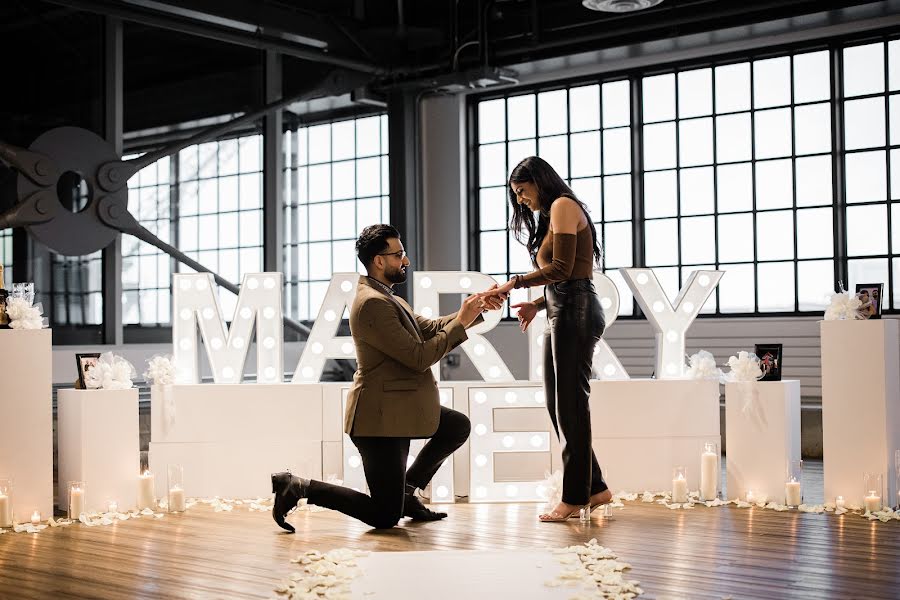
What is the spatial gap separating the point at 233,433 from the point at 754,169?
5.53 m

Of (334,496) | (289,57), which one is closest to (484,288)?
(334,496)

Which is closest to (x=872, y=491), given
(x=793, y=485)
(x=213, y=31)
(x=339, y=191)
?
(x=793, y=485)

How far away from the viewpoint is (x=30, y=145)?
22.6 ft

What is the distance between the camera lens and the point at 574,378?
446 cm

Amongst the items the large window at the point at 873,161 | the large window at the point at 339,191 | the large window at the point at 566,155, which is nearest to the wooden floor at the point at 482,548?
the large window at the point at 873,161

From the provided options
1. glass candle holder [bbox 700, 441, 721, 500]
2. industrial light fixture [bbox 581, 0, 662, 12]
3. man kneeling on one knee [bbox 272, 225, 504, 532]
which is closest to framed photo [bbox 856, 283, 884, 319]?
glass candle holder [bbox 700, 441, 721, 500]

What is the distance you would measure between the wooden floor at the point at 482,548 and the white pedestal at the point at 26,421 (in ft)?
0.94

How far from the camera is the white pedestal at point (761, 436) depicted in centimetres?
495

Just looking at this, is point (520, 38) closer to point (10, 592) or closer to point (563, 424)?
point (563, 424)

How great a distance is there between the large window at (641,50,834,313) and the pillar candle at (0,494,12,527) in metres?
6.05

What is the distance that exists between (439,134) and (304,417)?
17.3 ft

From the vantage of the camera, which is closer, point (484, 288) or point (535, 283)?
point (535, 283)

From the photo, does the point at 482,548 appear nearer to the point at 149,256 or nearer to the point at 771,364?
the point at 771,364

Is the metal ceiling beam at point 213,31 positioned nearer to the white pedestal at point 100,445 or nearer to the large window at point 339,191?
the large window at point 339,191
